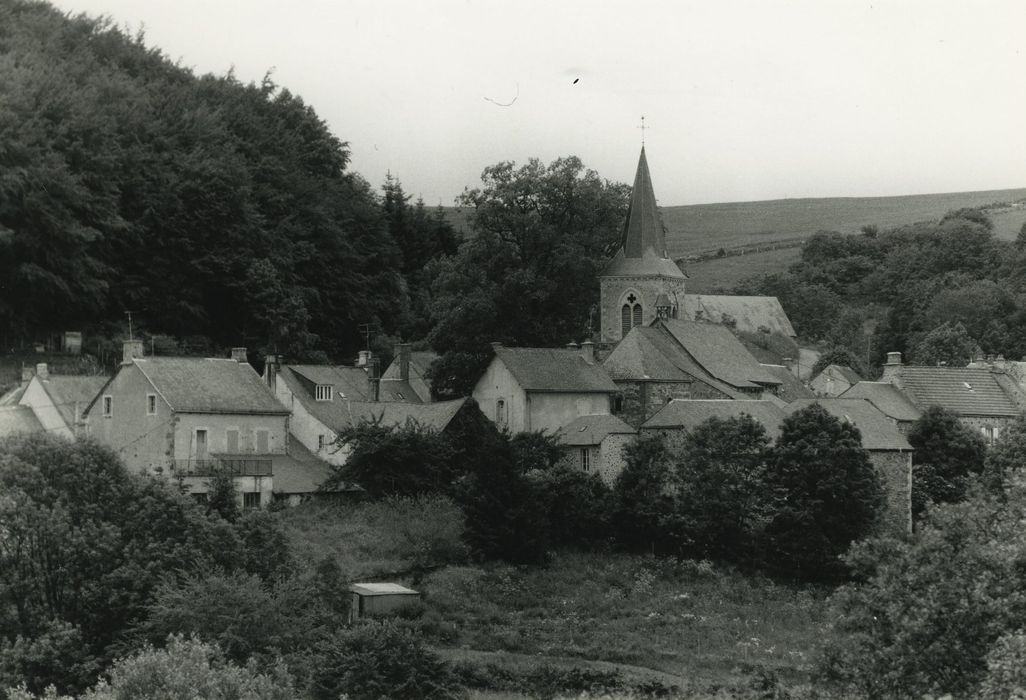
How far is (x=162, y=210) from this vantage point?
65250mm

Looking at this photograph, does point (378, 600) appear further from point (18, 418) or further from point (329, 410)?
point (18, 418)

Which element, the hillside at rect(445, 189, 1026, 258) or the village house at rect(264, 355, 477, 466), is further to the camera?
the hillside at rect(445, 189, 1026, 258)

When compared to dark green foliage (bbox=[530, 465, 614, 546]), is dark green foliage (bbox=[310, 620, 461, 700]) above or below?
below

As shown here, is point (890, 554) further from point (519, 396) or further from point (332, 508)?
point (519, 396)

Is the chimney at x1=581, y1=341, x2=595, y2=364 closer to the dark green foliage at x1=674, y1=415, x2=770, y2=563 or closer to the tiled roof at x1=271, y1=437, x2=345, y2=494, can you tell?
the dark green foliage at x1=674, y1=415, x2=770, y2=563

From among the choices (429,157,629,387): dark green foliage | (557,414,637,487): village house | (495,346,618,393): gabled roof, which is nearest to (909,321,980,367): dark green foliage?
(429,157,629,387): dark green foliage

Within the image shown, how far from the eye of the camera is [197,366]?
175 ft

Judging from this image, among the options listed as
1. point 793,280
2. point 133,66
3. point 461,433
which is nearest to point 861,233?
point 793,280

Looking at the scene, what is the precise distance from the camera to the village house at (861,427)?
54688 millimetres

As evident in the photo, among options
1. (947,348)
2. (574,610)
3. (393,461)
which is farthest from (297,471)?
(947,348)

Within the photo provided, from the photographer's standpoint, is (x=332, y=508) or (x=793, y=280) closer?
(x=332, y=508)

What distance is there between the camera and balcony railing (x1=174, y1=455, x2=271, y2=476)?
49016 millimetres

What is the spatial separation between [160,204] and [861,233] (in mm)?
93366

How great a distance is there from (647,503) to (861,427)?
9.72m
